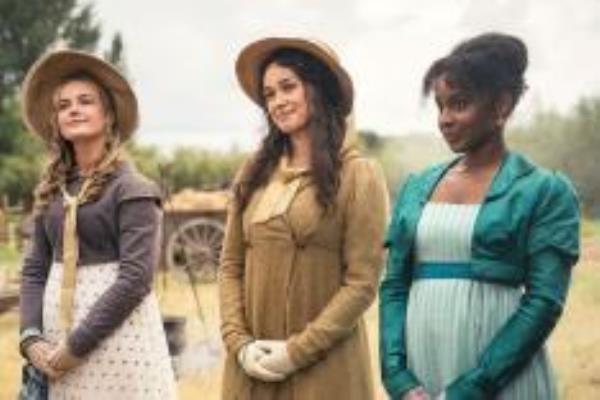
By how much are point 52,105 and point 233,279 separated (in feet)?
2.56

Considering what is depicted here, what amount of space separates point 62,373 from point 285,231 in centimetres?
72

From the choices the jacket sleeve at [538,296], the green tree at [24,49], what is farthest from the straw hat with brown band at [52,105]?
the green tree at [24,49]

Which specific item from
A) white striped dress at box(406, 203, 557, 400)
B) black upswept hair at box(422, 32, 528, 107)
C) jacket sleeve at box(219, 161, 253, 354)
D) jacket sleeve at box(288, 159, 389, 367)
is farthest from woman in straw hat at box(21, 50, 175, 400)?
black upswept hair at box(422, 32, 528, 107)

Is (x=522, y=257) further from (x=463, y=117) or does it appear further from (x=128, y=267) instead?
(x=128, y=267)

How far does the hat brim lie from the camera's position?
10.6 feet

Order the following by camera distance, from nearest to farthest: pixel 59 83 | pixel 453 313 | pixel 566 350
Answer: pixel 453 313
pixel 59 83
pixel 566 350

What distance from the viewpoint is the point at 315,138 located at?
115 inches

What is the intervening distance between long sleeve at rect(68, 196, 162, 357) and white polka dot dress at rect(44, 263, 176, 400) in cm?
4

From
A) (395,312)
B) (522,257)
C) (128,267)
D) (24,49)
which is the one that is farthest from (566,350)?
(24,49)

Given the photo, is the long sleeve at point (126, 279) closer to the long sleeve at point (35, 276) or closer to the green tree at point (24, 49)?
the long sleeve at point (35, 276)

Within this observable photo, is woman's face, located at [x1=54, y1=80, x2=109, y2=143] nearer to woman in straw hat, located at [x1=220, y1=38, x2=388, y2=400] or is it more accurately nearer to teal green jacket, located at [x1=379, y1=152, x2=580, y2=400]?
woman in straw hat, located at [x1=220, y1=38, x2=388, y2=400]

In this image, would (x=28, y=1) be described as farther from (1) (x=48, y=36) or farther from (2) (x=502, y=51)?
(2) (x=502, y=51)

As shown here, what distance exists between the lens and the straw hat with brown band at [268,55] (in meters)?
2.94

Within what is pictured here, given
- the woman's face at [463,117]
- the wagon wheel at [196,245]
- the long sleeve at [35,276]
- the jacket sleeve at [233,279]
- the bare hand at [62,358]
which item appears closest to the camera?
the woman's face at [463,117]
